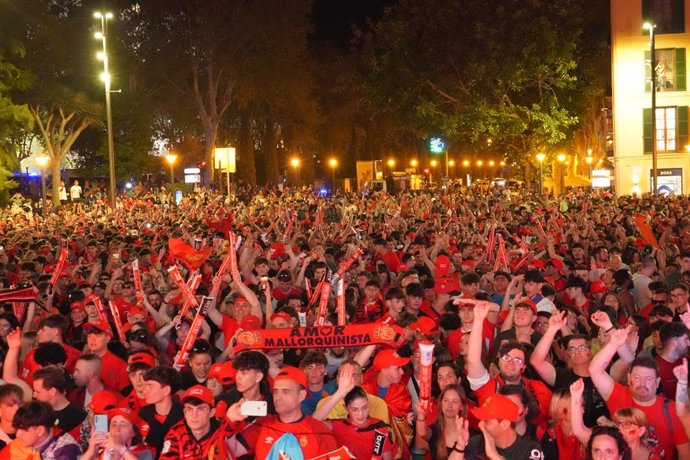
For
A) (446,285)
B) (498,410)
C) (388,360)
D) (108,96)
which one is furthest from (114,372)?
(108,96)

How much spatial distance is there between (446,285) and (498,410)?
15.8 feet

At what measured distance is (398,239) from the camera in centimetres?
1572

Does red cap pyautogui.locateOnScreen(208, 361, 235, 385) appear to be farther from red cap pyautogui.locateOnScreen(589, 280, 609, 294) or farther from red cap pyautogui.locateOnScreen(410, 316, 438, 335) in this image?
red cap pyautogui.locateOnScreen(589, 280, 609, 294)

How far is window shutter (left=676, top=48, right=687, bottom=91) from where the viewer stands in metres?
43.2

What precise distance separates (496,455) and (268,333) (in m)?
1.88

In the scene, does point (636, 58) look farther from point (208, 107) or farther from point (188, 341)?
point (188, 341)

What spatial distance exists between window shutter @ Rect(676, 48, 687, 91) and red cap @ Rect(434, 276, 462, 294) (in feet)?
119

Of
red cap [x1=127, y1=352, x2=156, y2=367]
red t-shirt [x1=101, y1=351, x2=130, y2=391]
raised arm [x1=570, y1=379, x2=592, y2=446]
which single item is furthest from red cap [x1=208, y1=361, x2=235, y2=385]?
raised arm [x1=570, y1=379, x2=592, y2=446]

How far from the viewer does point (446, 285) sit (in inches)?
402

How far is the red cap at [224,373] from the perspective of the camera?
652cm

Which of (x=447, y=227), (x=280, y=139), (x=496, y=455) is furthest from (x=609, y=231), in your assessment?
(x=280, y=139)

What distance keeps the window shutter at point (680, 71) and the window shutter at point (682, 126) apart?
0.91m

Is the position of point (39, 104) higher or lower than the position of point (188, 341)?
higher

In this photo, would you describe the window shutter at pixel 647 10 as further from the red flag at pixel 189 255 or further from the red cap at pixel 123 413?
the red cap at pixel 123 413
